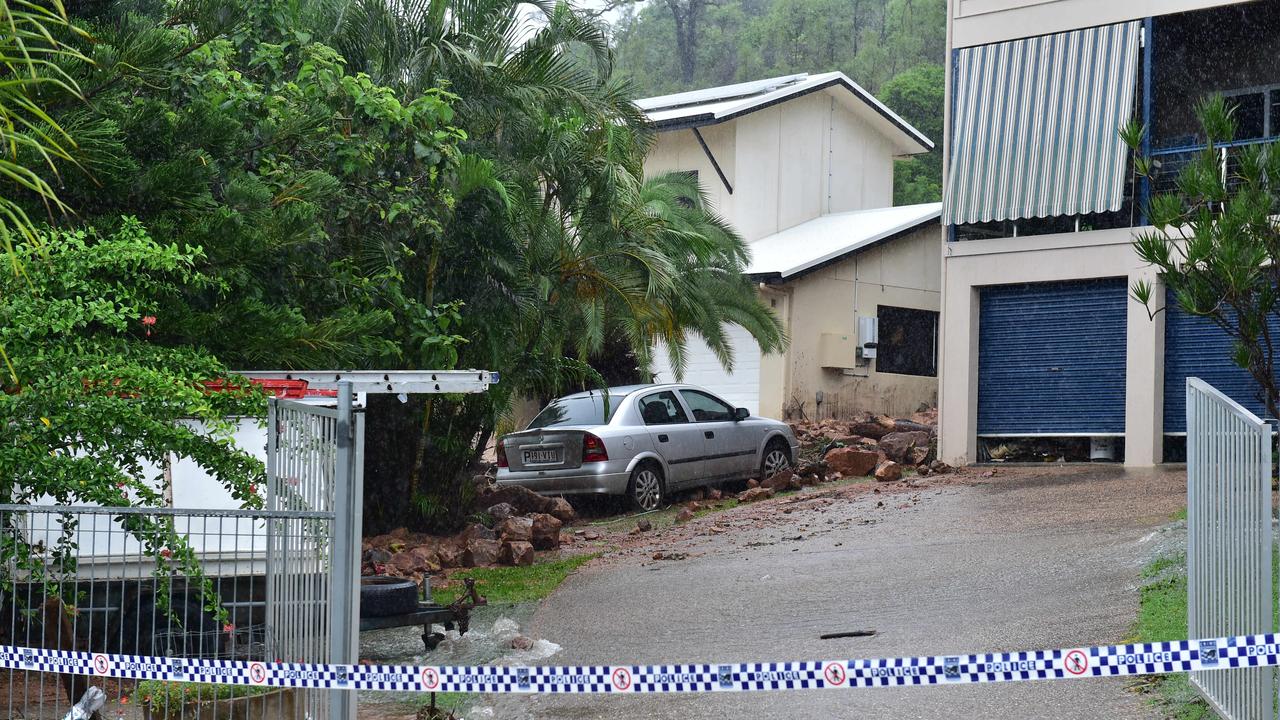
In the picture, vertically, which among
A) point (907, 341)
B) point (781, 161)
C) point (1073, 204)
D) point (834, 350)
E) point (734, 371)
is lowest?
point (734, 371)

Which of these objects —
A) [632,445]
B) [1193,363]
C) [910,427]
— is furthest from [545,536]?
[910,427]

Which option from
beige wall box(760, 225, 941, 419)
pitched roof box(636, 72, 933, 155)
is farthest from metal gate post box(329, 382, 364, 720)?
pitched roof box(636, 72, 933, 155)

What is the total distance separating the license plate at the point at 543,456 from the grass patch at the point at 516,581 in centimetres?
289

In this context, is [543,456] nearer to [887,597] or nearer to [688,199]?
[887,597]

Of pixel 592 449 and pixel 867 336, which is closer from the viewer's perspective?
pixel 592 449

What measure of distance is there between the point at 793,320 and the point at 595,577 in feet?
45.0

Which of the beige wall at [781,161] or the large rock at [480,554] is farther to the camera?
the beige wall at [781,161]

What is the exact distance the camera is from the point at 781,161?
29.2m

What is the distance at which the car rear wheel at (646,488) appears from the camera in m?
16.8

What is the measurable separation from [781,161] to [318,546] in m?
24.0

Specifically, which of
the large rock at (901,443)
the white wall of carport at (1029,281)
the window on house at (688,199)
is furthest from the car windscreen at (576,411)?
the window on house at (688,199)

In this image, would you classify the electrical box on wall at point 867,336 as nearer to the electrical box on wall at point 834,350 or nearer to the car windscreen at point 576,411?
the electrical box on wall at point 834,350

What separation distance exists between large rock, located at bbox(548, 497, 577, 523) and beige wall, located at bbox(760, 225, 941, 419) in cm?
944

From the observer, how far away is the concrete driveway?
291 inches
